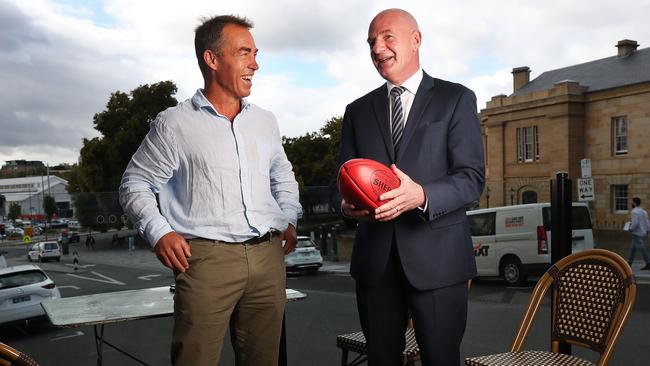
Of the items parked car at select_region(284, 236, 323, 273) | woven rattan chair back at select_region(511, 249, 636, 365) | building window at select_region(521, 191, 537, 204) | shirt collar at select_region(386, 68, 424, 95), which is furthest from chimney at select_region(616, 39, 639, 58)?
shirt collar at select_region(386, 68, 424, 95)

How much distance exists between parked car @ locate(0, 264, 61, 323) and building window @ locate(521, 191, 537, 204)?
98.9ft

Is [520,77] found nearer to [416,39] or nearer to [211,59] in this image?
[416,39]

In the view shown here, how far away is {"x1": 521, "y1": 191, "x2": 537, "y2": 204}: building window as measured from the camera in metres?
35.7

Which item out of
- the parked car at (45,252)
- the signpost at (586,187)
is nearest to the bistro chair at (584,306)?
the signpost at (586,187)

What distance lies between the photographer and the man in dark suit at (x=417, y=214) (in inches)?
89.4

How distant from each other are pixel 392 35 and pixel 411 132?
0.41 meters

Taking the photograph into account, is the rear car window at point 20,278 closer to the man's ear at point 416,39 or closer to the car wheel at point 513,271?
the car wheel at point 513,271

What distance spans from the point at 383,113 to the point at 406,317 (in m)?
0.90

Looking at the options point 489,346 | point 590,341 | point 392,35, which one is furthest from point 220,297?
point 489,346

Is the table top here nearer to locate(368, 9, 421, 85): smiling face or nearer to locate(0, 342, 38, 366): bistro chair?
locate(0, 342, 38, 366): bistro chair

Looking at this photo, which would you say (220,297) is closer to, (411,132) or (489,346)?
(411,132)

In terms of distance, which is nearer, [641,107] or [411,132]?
[411,132]

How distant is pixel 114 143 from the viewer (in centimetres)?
3816

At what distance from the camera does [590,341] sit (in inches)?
115
